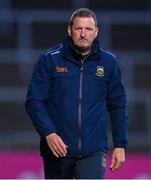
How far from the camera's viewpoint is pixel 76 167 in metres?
5.33

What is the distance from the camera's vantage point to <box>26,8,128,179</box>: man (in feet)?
17.4

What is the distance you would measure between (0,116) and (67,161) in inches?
231

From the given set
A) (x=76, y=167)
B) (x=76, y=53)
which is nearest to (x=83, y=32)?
(x=76, y=53)

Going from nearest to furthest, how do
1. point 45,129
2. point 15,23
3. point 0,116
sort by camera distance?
point 45,129 < point 0,116 < point 15,23

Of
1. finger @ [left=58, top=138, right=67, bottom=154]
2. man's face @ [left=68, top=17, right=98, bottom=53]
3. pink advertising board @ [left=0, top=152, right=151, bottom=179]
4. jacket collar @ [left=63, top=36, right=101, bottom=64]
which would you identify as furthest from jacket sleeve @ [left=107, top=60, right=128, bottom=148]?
pink advertising board @ [left=0, top=152, right=151, bottom=179]

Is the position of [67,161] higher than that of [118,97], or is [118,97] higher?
[118,97]

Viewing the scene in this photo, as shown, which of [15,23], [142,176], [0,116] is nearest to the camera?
[142,176]

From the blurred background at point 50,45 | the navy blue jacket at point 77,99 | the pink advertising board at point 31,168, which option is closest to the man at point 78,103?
the navy blue jacket at point 77,99

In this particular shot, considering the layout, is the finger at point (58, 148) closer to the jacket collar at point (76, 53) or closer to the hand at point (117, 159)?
the hand at point (117, 159)

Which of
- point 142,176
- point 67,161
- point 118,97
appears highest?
point 118,97

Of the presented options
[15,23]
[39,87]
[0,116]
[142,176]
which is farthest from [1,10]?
[39,87]

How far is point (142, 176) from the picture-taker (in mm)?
8969

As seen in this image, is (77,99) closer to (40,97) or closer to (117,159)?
(40,97)

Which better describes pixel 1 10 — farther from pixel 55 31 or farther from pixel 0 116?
pixel 0 116
